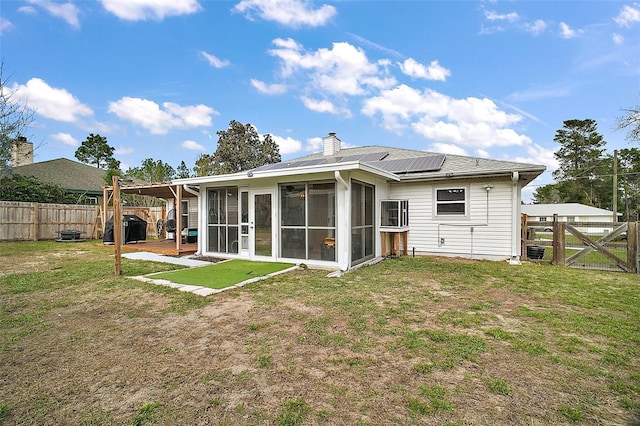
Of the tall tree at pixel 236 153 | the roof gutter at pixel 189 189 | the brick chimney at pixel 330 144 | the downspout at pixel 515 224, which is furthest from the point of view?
the tall tree at pixel 236 153

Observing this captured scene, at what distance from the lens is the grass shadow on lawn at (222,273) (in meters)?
5.88

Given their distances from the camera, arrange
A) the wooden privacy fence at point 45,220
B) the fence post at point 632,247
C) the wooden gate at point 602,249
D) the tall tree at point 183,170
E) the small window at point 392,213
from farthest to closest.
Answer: the tall tree at point 183,170, the wooden privacy fence at point 45,220, the small window at point 392,213, the wooden gate at point 602,249, the fence post at point 632,247

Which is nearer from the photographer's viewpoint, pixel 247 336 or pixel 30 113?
pixel 247 336

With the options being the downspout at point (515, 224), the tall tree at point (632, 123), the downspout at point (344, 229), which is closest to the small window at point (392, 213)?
the downspout at point (344, 229)

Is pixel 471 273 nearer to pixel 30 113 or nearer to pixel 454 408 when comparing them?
pixel 454 408

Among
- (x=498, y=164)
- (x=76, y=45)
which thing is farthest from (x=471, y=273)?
(x=76, y=45)

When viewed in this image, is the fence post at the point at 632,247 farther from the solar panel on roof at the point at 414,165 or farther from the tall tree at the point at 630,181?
the tall tree at the point at 630,181

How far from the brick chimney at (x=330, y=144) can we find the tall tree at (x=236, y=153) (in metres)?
14.5

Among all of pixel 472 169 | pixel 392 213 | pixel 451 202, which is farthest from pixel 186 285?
pixel 472 169

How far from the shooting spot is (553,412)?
6.70 ft

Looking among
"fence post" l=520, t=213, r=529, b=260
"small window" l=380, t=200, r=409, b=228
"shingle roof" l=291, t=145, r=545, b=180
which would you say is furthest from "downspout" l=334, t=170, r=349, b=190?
"fence post" l=520, t=213, r=529, b=260

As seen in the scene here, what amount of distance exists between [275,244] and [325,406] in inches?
231

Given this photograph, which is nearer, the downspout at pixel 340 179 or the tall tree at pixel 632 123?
the downspout at pixel 340 179

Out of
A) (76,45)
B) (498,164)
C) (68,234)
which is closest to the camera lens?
(498,164)
